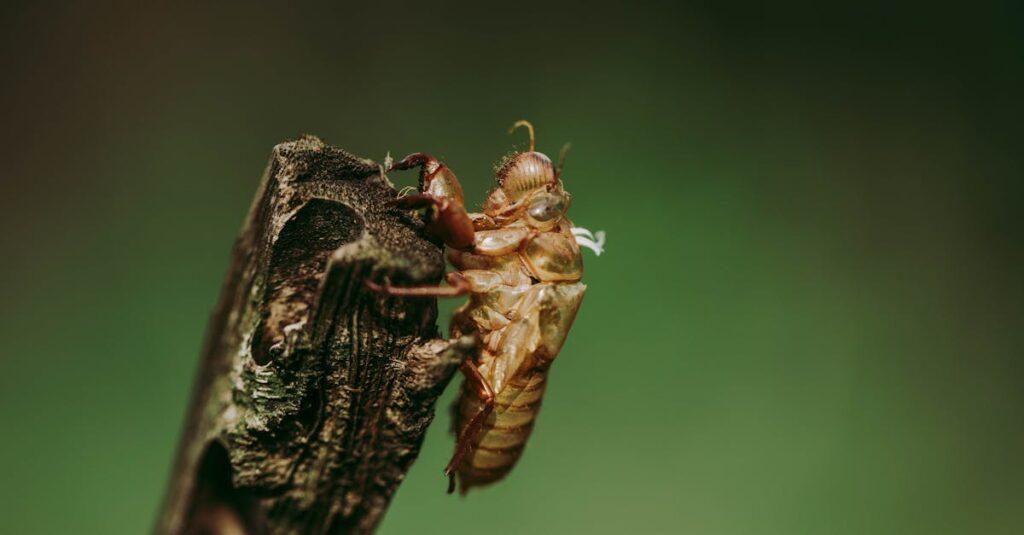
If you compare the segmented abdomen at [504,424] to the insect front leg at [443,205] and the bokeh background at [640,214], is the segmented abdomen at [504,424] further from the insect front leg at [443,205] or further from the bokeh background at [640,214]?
the bokeh background at [640,214]

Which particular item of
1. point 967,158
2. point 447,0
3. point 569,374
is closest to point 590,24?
point 447,0

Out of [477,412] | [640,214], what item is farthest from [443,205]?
[640,214]

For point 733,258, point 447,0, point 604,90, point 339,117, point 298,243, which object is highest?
point 447,0

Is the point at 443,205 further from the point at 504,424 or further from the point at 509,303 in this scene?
A: the point at 504,424

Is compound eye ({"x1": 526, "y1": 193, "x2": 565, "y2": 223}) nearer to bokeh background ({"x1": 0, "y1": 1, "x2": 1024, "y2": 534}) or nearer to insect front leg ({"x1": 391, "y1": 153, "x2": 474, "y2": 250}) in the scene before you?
insect front leg ({"x1": 391, "y1": 153, "x2": 474, "y2": 250})

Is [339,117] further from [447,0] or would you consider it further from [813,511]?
[813,511]

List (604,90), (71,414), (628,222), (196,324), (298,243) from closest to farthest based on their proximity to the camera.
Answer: (298,243), (71,414), (196,324), (628,222), (604,90)

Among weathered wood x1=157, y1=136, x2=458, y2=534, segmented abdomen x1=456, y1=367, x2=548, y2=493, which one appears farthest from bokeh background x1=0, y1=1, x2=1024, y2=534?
weathered wood x1=157, y1=136, x2=458, y2=534

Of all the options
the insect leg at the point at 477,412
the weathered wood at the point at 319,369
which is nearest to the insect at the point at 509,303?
the insect leg at the point at 477,412
